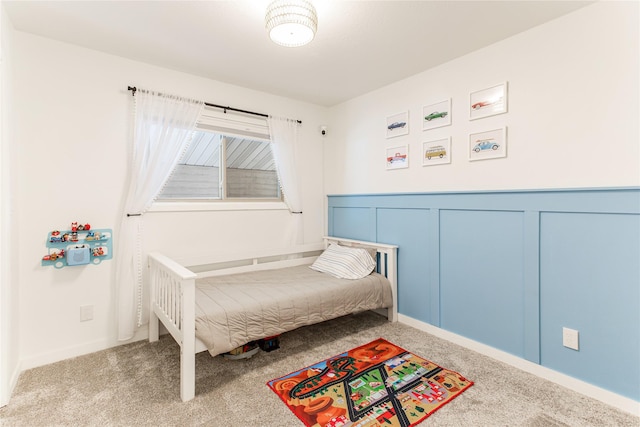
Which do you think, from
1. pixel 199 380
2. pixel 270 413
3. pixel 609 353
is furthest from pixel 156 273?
pixel 609 353

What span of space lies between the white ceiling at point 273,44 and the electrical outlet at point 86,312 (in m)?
1.93

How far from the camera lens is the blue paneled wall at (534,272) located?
1.72 meters

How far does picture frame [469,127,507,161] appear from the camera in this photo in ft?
7.19

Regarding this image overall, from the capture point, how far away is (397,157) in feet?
9.61

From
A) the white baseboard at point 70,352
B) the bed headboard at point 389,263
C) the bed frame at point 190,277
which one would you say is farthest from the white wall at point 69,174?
the bed headboard at point 389,263

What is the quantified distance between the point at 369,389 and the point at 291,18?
208 centimetres

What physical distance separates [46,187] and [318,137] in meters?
2.51

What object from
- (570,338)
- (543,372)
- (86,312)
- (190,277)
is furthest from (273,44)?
(543,372)

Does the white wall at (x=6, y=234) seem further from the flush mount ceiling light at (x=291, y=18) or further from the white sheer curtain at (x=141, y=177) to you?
the flush mount ceiling light at (x=291, y=18)

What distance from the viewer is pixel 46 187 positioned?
7.19ft

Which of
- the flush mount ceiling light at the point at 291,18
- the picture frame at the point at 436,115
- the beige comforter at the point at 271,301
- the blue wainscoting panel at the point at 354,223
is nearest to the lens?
the flush mount ceiling light at the point at 291,18

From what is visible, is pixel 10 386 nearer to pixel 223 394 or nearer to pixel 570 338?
pixel 223 394

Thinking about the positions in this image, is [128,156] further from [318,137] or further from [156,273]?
[318,137]

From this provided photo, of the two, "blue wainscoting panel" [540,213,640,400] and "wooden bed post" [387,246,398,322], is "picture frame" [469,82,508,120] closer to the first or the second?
"blue wainscoting panel" [540,213,640,400]
